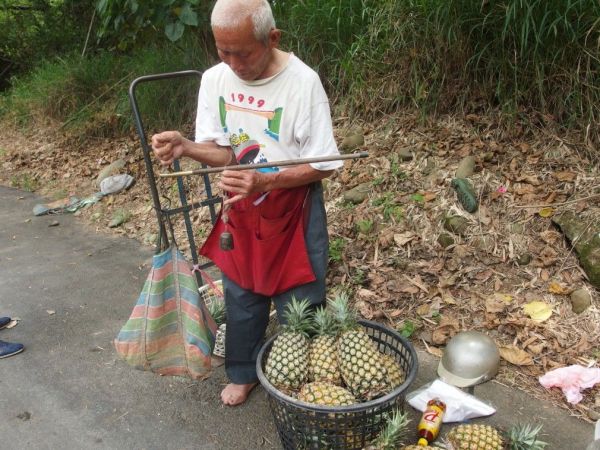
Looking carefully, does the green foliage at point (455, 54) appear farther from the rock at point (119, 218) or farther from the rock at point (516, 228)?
the rock at point (119, 218)

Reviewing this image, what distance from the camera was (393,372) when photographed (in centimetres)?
236

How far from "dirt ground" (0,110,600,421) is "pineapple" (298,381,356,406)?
121 cm

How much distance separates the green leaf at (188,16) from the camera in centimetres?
459

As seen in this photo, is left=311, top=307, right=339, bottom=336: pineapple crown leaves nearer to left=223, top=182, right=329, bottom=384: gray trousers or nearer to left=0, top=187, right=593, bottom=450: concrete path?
left=223, top=182, right=329, bottom=384: gray trousers

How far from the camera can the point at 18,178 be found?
770 centimetres

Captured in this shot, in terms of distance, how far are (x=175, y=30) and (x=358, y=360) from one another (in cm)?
378

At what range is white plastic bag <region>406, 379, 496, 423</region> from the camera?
2.62 m

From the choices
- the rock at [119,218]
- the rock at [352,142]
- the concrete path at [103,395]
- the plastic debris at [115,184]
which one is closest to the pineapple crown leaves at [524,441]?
the concrete path at [103,395]

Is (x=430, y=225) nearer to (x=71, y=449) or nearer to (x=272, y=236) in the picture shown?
(x=272, y=236)

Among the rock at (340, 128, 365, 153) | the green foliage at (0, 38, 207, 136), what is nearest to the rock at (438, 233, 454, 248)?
the rock at (340, 128, 365, 153)

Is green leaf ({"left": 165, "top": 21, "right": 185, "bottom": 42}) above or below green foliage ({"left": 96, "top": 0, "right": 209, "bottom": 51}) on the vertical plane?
below

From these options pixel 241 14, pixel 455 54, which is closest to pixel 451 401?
pixel 241 14

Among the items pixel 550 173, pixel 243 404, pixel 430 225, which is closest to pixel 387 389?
pixel 243 404

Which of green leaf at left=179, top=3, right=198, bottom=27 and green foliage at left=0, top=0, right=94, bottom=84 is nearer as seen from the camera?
green leaf at left=179, top=3, right=198, bottom=27
